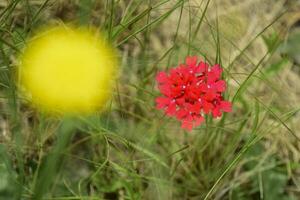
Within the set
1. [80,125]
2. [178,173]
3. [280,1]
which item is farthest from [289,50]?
[80,125]

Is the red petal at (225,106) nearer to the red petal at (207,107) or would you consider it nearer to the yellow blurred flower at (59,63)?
the red petal at (207,107)

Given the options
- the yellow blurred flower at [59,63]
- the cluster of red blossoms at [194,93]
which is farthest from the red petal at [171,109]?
the yellow blurred flower at [59,63]

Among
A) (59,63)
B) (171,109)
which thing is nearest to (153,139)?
(171,109)

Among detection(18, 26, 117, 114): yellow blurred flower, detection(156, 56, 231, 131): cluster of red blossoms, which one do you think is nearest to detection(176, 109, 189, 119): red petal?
detection(156, 56, 231, 131): cluster of red blossoms

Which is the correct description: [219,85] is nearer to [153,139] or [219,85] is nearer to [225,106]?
[225,106]

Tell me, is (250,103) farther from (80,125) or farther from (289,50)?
(80,125)

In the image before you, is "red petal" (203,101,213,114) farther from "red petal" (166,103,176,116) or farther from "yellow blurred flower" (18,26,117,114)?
"yellow blurred flower" (18,26,117,114)
